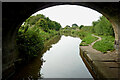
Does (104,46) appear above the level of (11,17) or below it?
→ below

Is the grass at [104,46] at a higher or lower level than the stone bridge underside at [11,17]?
lower

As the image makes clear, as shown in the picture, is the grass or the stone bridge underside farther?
the grass

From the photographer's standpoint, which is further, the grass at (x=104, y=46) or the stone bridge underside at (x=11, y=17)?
the grass at (x=104, y=46)

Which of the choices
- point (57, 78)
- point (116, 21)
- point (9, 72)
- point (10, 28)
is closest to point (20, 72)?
point (9, 72)

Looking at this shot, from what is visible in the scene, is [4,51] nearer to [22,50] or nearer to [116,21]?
[22,50]

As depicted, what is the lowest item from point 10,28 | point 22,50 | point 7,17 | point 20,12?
point 22,50

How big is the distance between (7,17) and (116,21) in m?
4.67

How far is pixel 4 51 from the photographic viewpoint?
3.57 metres

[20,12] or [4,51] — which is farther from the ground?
[20,12]

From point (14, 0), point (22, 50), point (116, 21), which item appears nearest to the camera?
point (14, 0)

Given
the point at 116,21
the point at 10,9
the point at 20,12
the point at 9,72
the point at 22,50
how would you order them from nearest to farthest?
the point at 10,9
the point at 20,12
the point at 9,72
the point at 116,21
the point at 22,50

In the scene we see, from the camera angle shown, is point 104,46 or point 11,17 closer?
point 11,17

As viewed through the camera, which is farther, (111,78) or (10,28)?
(10,28)

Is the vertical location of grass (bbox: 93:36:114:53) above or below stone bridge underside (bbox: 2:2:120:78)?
below
